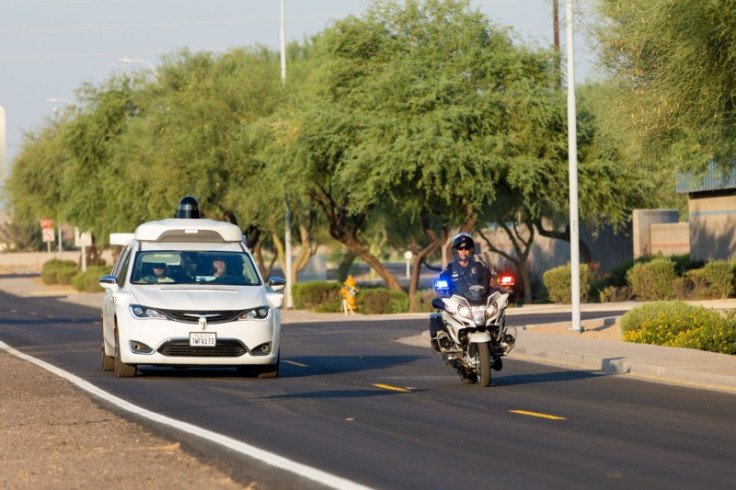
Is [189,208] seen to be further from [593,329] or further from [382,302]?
[382,302]

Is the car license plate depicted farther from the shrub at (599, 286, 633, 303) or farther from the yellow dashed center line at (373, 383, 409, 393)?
the shrub at (599, 286, 633, 303)

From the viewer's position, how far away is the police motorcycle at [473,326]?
18.1 metres

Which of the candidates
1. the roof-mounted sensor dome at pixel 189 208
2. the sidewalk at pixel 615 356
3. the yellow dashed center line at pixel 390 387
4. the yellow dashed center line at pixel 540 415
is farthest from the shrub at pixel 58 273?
the yellow dashed center line at pixel 540 415

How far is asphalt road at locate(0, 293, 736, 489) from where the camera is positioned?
10734mm

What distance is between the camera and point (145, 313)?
19094mm

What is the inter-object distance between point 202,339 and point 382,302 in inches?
1086

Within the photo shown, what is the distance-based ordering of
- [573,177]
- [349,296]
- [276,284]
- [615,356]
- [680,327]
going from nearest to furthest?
[276,284] → [615,356] → [680,327] → [573,177] → [349,296]

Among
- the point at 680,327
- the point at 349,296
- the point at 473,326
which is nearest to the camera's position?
the point at 473,326

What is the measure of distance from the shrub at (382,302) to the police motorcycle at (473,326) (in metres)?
27.6

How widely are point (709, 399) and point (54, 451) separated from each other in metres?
8.37

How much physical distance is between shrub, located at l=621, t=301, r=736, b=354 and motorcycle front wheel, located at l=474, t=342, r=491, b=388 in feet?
23.3

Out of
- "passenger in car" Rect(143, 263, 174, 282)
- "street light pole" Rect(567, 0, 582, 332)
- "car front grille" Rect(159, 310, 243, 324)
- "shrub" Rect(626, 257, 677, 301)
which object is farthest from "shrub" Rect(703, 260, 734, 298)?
"car front grille" Rect(159, 310, 243, 324)

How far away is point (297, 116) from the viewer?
1725 inches

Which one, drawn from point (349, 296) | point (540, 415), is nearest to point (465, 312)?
point (540, 415)
